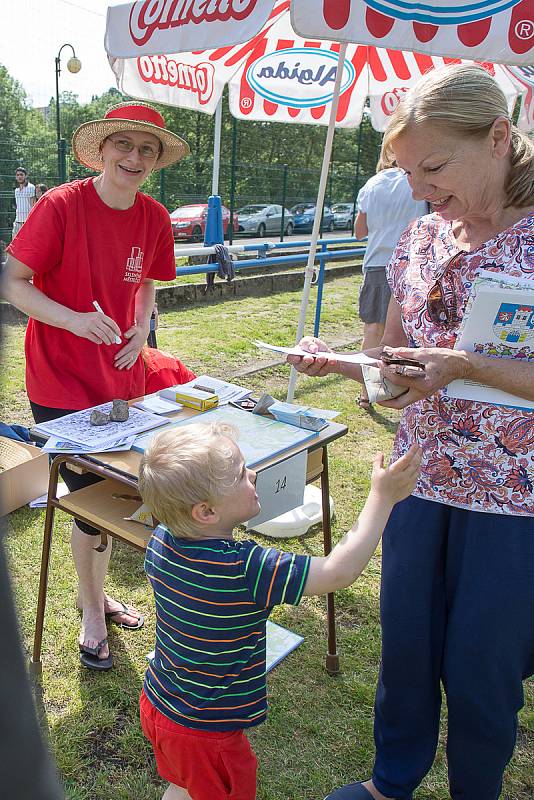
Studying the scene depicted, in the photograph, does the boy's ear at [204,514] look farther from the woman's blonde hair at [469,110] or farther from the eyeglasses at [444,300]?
the woman's blonde hair at [469,110]

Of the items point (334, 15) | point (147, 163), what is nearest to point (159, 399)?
point (147, 163)

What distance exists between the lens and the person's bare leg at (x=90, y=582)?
7.80ft

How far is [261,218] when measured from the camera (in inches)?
485

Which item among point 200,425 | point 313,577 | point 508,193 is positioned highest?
point 508,193

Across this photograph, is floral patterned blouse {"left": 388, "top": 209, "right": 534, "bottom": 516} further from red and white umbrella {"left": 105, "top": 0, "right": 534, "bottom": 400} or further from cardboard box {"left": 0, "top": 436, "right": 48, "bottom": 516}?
cardboard box {"left": 0, "top": 436, "right": 48, "bottom": 516}

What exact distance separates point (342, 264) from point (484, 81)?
502 inches

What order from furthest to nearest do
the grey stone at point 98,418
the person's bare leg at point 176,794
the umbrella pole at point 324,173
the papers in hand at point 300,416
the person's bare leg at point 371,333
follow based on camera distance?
the person's bare leg at point 371,333
the umbrella pole at point 324,173
the papers in hand at point 300,416
the grey stone at point 98,418
the person's bare leg at point 176,794

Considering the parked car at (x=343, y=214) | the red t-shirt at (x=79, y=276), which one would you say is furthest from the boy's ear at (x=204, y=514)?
the parked car at (x=343, y=214)

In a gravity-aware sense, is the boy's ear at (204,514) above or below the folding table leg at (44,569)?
above

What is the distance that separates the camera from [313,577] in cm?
142

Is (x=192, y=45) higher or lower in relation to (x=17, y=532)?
higher

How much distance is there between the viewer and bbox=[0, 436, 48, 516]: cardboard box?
3.23 metres

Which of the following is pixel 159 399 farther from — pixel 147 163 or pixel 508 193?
pixel 508 193

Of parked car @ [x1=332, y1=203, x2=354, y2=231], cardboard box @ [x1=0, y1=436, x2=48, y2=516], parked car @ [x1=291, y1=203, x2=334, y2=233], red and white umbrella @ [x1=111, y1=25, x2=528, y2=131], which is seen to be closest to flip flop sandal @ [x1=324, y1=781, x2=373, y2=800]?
cardboard box @ [x1=0, y1=436, x2=48, y2=516]
